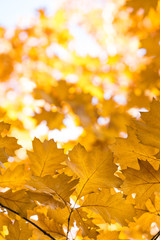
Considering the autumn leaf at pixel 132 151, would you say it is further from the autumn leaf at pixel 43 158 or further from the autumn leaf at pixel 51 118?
the autumn leaf at pixel 51 118

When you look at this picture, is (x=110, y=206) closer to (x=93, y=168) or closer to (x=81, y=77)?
(x=93, y=168)

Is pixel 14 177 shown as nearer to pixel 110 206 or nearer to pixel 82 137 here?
pixel 110 206

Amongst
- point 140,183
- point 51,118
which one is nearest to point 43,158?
point 140,183

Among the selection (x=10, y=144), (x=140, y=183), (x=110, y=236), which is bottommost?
(x=110, y=236)

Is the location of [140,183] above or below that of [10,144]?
below

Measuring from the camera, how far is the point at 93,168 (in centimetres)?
50

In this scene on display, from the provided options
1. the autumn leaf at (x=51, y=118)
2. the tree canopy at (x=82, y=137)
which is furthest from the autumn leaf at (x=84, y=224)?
the autumn leaf at (x=51, y=118)

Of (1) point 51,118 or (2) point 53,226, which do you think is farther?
(1) point 51,118

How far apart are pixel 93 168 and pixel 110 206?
0.07 metres

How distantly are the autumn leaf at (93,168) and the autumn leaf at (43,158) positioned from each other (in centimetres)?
4

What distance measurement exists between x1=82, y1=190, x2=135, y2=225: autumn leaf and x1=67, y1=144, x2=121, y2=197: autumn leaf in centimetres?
2

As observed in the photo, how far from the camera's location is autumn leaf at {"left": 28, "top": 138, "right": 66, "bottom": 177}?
0.52 meters

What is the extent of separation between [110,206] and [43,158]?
0.49 feet

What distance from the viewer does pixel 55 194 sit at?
473 millimetres
